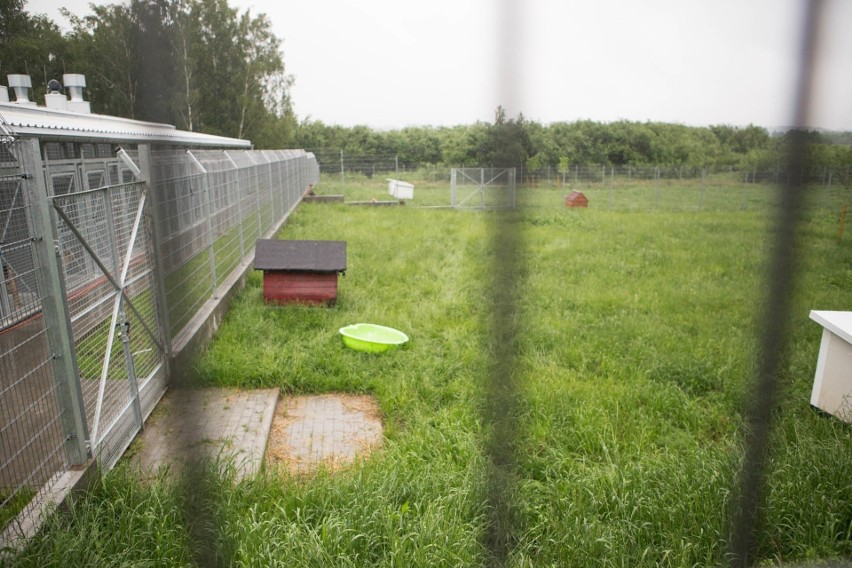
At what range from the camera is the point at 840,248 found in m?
9.38

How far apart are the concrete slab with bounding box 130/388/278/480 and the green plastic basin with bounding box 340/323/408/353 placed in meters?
0.80

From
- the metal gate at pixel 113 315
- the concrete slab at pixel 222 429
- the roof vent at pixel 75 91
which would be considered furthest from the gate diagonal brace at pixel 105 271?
the roof vent at pixel 75 91

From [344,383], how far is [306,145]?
2774 centimetres

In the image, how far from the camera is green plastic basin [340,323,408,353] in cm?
448

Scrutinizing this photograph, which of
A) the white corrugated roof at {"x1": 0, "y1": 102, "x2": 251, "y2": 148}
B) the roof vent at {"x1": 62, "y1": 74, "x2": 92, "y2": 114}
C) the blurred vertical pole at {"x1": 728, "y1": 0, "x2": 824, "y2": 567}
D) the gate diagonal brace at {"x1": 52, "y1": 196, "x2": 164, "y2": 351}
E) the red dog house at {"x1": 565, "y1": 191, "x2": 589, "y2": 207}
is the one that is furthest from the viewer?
the red dog house at {"x1": 565, "y1": 191, "x2": 589, "y2": 207}

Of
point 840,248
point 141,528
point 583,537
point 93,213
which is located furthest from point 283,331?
point 840,248

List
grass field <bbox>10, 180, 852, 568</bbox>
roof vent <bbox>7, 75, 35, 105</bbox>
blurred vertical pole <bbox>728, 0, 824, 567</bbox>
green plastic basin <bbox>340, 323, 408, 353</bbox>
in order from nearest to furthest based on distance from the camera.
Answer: blurred vertical pole <bbox>728, 0, 824, 567</bbox> < grass field <bbox>10, 180, 852, 568</bbox> < green plastic basin <bbox>340, 323, 408, 353</bbox> < roof vent <bbox>7, 75, 35, 105</bbox>

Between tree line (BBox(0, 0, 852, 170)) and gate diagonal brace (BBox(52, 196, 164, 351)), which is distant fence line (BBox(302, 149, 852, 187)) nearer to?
gate diagonal brace (BBox(52, 196, 164, 351))

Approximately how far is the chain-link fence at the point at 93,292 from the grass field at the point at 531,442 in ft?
1.09

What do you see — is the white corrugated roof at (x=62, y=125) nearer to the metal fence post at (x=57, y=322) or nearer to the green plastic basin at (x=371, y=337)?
the metal fence post at (x=57, y=322)

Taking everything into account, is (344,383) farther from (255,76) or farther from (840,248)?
(840,248)

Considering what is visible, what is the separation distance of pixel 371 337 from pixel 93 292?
202 cm

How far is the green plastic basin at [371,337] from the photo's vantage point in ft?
14.7

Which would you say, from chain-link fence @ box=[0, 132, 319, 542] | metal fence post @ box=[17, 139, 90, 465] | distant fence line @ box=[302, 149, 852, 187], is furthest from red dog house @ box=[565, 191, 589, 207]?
metal fence post @ box=[17, 139, 90, 465]
